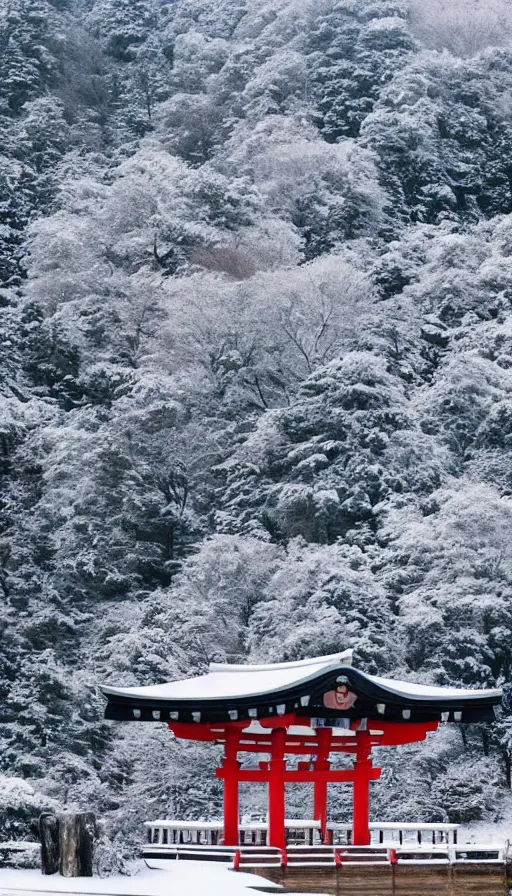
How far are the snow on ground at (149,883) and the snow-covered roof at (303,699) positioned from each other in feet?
5.27

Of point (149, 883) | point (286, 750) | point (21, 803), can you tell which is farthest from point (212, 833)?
point (21, 803)

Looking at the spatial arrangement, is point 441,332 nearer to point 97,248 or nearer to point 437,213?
point 437,213

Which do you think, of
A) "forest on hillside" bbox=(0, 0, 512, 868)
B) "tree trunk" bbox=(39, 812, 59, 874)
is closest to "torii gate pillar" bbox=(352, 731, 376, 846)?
"forest on hillside" bbox=(0, 0, 512, 868)

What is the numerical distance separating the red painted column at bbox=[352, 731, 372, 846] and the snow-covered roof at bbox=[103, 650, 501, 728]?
0.74m

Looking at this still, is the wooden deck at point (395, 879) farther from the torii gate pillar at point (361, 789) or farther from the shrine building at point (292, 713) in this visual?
the torii gate pillar at point (361, 789)

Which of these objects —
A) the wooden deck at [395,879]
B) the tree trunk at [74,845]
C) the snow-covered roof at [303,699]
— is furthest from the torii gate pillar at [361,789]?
the tree trunk at [74,845]

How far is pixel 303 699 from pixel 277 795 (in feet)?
4.08

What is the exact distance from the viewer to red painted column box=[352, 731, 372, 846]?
14.0 meters

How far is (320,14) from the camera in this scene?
49.7 m

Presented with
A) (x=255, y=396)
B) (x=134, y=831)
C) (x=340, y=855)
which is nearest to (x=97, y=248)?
(x=255, y=396)

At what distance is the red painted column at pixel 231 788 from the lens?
1368cm

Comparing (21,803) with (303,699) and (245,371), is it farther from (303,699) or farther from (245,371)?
(245,371)

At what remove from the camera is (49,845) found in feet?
32.8

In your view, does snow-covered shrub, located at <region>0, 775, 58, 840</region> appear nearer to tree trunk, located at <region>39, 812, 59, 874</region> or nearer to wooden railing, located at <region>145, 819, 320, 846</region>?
wooden railing, located at <region>145, 819, 320, 846</region>
